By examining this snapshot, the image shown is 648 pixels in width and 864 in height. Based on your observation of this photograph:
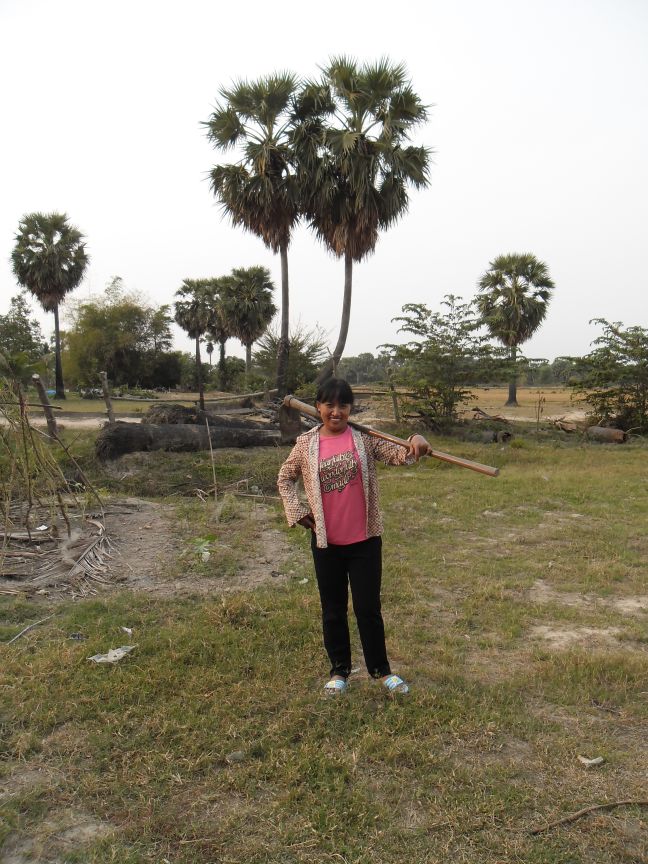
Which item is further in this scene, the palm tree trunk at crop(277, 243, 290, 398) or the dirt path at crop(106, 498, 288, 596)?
the palm tree trunk at crop(277, 243, 290, 398)

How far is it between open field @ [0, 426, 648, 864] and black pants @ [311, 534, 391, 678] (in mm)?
177

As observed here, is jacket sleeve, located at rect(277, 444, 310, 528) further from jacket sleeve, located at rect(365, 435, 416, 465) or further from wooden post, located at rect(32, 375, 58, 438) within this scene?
wooden post, located at rect(32, 375, 58, 438)

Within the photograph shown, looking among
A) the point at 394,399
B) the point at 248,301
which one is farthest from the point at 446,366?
the point at 248,301

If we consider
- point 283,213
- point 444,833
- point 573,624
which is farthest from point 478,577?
point 283,213

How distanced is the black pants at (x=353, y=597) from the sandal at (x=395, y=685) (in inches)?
2.0

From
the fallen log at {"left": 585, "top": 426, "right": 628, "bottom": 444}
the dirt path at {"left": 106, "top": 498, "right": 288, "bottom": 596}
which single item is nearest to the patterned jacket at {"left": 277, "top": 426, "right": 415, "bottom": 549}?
the dirt path at {"left": 106, "top": 498, "right": 288, "bottom": 596}

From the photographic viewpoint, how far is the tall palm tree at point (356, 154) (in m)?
15.3

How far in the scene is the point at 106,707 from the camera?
289cm

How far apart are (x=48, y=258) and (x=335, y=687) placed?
93.2ft

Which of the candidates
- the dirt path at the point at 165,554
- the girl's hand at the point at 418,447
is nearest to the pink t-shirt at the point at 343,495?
the girl's hand at the point at 418,447

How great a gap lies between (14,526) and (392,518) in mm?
3830

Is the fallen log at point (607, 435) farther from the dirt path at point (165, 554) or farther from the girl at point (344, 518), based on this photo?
the girl at point (344, 518)

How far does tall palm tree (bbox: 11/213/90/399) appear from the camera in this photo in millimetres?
27047

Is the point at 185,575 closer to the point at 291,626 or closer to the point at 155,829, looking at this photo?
the point at 291,626
